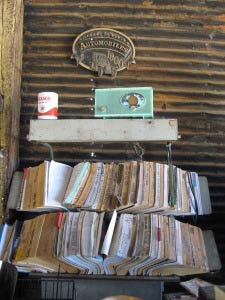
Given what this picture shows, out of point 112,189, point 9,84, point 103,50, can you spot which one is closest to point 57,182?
point 112,189

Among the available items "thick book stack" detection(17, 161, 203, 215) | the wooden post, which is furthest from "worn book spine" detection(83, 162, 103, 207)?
the wooden post

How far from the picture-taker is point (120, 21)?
3221 millimetres

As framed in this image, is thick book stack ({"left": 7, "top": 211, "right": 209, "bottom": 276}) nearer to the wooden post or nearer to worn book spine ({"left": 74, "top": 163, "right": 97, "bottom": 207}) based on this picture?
worn book spine ({"left": 74, "top": 163, "right": 97, "bottom": 207})

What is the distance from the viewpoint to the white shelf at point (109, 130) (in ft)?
8.85

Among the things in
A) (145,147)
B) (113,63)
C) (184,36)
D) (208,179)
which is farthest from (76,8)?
(208,179)

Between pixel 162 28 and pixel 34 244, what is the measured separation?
183cm

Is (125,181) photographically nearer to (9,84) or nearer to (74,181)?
(74,181)

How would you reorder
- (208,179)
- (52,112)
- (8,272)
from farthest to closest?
(208,179)
(52,112)
(8,272)

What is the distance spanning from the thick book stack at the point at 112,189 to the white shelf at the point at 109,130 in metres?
0.18

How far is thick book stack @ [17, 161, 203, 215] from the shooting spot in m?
2.60

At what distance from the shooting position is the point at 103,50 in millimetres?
3146

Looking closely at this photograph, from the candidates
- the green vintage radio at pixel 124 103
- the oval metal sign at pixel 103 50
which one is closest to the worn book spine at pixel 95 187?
the green vintage radio at pixel 124 103

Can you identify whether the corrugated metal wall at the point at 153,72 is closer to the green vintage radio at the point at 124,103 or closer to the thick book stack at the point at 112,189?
the thick book stack at the point at 112,189

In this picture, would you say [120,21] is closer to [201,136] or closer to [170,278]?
[201,136]
